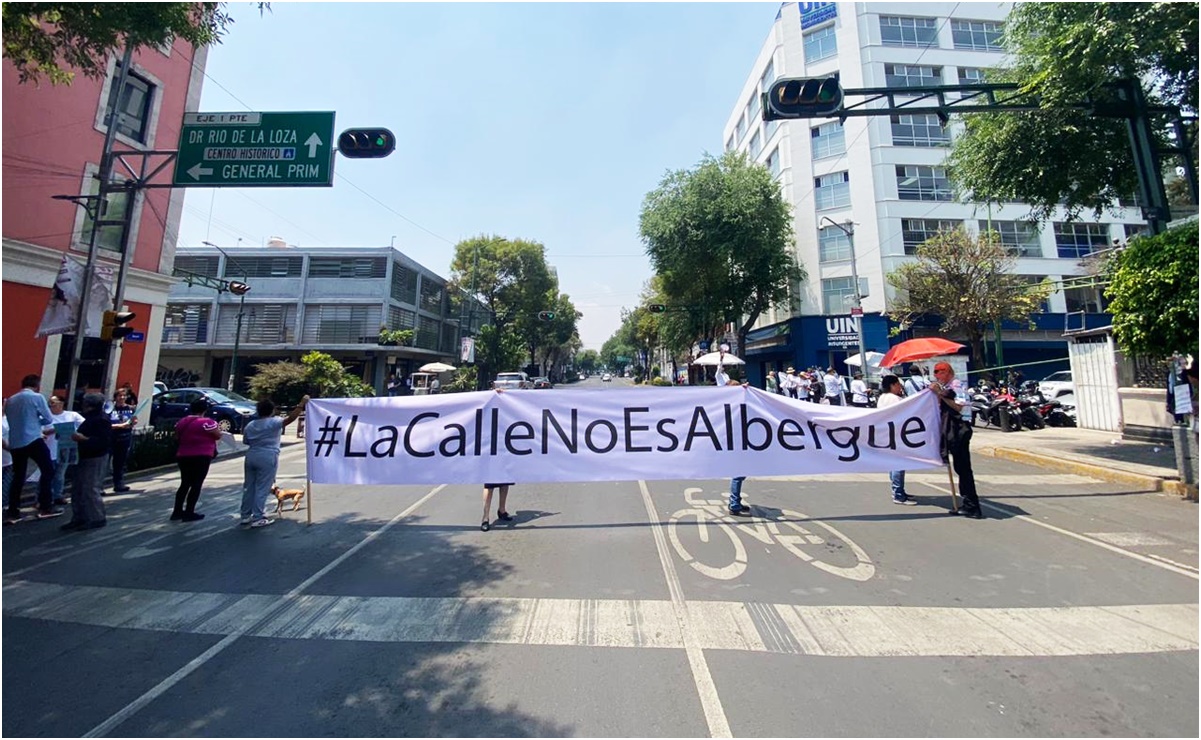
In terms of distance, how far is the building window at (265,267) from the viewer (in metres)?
33.3

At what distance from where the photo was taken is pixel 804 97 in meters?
7.94

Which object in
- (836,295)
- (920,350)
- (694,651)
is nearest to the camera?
(694,651)

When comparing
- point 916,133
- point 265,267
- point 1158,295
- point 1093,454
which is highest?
point 916,133

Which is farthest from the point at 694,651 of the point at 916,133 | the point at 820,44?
the point at 820,44

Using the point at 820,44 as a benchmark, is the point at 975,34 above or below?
above

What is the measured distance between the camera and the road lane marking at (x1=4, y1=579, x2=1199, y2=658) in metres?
3.51

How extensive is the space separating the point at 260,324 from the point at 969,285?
131 feet

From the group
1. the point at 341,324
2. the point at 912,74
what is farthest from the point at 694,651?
the point at 912,74

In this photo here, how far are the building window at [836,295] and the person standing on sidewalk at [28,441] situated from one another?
3293 cm

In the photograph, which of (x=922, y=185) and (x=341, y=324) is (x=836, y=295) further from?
(x=341, y=324)

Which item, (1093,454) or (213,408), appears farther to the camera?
(213,408)

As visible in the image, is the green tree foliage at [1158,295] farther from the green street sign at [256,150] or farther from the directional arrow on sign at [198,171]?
the directional arrow on sign at [198,171]

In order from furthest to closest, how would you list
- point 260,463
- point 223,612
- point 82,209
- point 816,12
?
point 816,12 < point 82,209 < point 260,463 < point 223,612

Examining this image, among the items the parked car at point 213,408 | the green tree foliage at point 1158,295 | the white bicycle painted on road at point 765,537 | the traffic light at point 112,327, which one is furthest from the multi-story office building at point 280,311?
the green tree foliage at point 1158,295
